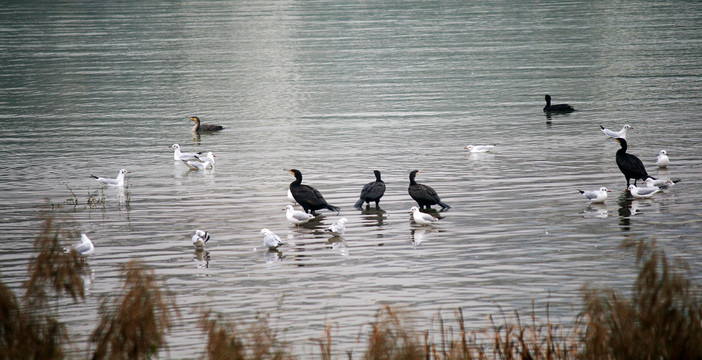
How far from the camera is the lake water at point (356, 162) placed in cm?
1225

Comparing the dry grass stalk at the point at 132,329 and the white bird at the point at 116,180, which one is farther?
the white bird at the point at 116,180

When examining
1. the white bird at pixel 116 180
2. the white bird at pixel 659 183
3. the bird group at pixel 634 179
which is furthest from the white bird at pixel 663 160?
the white bird at pixel 116 180

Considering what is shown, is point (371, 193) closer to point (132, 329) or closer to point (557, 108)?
point (132, 329)

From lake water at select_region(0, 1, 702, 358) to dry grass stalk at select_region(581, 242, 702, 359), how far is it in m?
1.60

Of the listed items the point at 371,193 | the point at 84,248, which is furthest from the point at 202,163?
the point at 84,248

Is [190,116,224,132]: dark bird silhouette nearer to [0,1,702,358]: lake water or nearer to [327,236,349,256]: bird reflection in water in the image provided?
[0,1,702,358]: lake water

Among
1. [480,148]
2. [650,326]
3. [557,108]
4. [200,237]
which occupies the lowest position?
[650,326]

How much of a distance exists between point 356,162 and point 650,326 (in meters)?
16.9

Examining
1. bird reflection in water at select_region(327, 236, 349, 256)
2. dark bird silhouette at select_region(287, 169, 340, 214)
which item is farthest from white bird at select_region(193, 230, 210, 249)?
dark bird silhouette at select_region(287, 169, 340, 214)

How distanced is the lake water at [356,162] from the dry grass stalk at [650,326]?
1.60 m

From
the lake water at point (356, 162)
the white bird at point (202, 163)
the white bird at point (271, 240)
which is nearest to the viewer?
the lake water at point (356, 162)

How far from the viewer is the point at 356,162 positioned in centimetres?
2314

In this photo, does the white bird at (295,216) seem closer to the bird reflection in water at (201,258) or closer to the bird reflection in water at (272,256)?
the bird reflection in water at (272,256)

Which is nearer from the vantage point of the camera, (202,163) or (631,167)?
(631,167)
